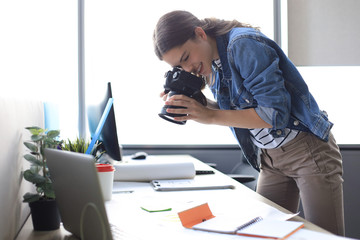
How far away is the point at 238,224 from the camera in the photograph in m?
0.88

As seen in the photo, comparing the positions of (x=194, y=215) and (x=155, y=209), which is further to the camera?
(x=155, y=209)

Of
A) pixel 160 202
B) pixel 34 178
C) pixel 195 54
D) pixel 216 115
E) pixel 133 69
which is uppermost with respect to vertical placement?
pixel 133 69

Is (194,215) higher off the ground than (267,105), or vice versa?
(267,105)

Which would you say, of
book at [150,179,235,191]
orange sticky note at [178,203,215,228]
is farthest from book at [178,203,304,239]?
book at [150,179,235,191]

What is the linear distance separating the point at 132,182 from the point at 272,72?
0.74m

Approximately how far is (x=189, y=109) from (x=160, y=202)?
0.29m

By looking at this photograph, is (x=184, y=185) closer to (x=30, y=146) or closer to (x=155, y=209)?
(x=155, y=209)

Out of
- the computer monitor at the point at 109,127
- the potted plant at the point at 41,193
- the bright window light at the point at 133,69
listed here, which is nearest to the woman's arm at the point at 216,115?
the computer monitor at the point at 109,127

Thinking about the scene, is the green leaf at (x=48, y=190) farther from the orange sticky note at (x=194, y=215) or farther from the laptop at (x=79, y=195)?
the orange sticky note at (x=194, y=215)

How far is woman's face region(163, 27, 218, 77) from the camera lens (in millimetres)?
1257

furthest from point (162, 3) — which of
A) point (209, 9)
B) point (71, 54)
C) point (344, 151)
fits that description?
point (344, 151)

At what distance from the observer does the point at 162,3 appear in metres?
3.08

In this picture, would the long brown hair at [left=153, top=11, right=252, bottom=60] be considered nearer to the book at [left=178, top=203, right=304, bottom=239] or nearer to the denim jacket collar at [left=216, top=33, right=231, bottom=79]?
the denim jacket collar at [left=216, top=33, right=231, bottom=79]

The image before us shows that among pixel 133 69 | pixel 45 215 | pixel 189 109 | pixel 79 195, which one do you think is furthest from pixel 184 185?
pixel 133 69
